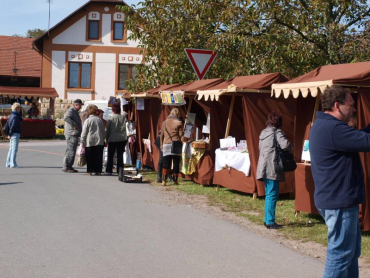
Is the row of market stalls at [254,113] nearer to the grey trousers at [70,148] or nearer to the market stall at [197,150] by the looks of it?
the market stall at [197,150]

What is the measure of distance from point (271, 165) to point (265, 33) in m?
7.34

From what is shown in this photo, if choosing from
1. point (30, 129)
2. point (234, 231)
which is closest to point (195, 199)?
point (234, 231)

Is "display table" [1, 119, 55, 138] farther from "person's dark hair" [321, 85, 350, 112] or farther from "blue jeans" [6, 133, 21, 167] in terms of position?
"person's dark hair" [321, 85, 350, 112]

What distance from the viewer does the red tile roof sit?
47.3 meters

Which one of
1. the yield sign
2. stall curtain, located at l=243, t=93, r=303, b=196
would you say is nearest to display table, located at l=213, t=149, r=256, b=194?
stall curtain, located at l=243, t=93, r=303, b=196

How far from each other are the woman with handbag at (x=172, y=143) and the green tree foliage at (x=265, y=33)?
2783 mm

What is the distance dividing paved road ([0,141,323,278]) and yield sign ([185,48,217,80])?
2.75 m

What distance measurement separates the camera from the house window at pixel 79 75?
1683 inches

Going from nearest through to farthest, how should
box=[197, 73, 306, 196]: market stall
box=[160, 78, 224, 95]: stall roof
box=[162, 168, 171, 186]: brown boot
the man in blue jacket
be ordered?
the man in blue jacket
box=[197, 73, 306, 196]: market stall
box=[160, 78, 224, 95]: stall roof
box=[162, 168, 171, 186]: brown boot

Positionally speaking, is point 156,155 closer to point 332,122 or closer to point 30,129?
point 332,122

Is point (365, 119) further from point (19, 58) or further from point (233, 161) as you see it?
point (19, 58)

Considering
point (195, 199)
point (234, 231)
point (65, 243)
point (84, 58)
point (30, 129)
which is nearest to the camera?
point (65, 243)

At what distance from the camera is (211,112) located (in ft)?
43.3

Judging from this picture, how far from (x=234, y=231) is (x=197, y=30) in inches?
364
